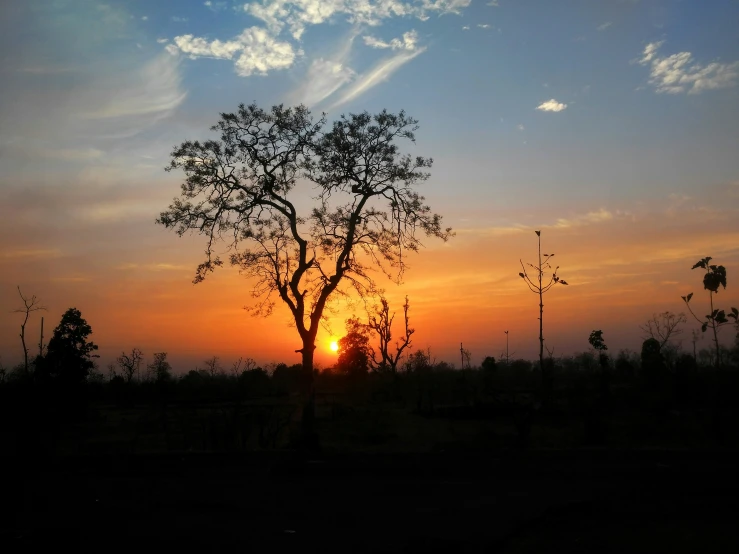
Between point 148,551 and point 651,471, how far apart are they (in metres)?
10.0

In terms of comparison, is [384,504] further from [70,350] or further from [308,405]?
[70,350]

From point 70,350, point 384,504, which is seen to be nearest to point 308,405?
point 384,504

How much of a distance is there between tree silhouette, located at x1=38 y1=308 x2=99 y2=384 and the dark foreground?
28.4 meters

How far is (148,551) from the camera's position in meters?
7.76

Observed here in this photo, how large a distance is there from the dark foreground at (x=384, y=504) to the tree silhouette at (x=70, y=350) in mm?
28379

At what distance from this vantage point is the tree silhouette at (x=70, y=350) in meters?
42.2

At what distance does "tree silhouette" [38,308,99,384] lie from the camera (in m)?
42.2

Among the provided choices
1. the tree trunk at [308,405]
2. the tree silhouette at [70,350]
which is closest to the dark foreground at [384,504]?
the tree trunk at [308,405]

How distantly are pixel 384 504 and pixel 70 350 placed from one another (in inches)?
1530

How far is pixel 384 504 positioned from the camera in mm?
10422

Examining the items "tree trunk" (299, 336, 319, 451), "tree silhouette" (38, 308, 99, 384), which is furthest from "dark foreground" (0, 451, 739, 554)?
"tree silhouette" (38, 308, 99, 384)

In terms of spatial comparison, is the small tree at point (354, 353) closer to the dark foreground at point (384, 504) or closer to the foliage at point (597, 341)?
the foliage at point (597, 341)

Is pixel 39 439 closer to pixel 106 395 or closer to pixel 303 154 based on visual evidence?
pixel 303 154

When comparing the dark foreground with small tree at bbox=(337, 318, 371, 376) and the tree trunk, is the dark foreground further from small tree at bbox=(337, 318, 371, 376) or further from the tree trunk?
small tree at bbox=(337, 318, 371, 376)
